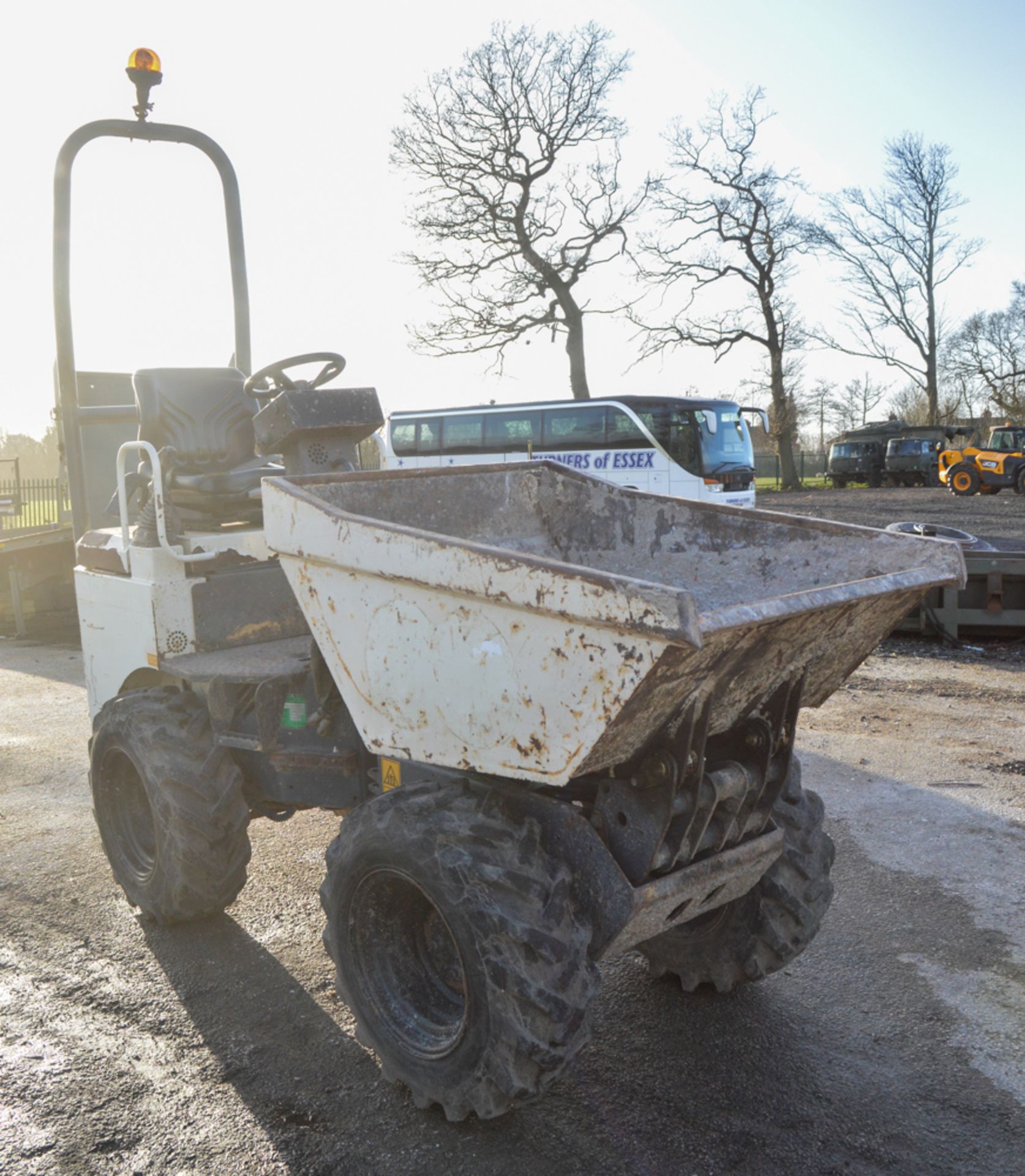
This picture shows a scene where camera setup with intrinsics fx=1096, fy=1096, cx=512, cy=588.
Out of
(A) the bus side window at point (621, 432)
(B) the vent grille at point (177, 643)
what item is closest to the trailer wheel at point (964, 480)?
(A) the bus side window at point (621, 432)

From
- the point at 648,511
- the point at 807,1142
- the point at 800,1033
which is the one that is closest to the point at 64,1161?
the point at 807,1142

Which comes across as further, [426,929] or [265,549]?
[265,549]

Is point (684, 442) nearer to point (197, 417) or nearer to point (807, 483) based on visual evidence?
point (197, 417)

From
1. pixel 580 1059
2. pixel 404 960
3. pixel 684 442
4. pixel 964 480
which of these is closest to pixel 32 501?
pixel 684 442

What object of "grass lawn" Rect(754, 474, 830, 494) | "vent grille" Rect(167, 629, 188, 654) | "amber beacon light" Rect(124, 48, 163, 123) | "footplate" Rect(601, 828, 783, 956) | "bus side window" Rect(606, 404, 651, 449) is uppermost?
"amber beacon light" Rect(124, 48, 163, 123)

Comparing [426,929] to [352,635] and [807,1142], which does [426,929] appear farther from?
[807,1142]

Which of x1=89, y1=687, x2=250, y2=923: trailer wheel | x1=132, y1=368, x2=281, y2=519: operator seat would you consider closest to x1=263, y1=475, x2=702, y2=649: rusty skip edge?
x1=89, y1=687, x2=250, y2=923: trailer wheel

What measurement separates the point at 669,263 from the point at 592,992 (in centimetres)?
2935

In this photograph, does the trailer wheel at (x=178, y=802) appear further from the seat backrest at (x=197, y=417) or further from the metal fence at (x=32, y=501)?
the metal fence at (x=32, y=501)

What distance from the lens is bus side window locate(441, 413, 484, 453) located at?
2364 cm

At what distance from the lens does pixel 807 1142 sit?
9.57 ft

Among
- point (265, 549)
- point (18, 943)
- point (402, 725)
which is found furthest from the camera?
point (265, 549)

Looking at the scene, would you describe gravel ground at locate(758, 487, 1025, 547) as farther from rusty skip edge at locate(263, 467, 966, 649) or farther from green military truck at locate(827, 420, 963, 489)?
rusty skip edge at locate(263, 467, 966, 649)

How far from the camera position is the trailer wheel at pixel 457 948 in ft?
8.87
